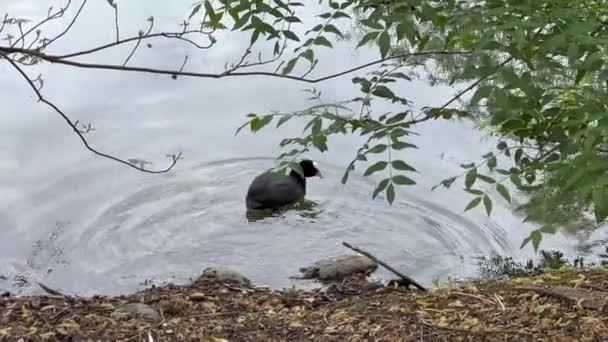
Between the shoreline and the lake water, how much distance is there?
1.04 m

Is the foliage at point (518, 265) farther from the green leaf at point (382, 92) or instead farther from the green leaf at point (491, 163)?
the green leaf at point (382, 92)

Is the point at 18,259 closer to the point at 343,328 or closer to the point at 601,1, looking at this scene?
the point at 343,328

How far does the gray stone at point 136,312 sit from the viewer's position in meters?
4.46

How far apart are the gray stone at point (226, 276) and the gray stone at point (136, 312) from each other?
0.94 meters

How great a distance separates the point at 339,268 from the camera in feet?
19.2

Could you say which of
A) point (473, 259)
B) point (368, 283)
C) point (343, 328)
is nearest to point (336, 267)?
point (368, 283)

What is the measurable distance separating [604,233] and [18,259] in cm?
371

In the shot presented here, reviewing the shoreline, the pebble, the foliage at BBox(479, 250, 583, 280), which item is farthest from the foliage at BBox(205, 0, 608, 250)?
the foliage at BBox(479, 250, 583, 280)

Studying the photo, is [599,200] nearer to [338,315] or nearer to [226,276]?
[338,315]

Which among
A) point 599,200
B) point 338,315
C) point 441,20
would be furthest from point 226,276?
point 599,200

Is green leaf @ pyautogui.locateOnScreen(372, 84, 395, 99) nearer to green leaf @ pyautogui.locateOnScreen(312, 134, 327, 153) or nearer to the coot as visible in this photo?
green leaf @ pyautogui.locateOnScreen(312, 134, 327, 153)

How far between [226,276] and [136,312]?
1136 mm

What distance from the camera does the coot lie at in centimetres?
697

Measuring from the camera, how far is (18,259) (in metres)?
6.29
